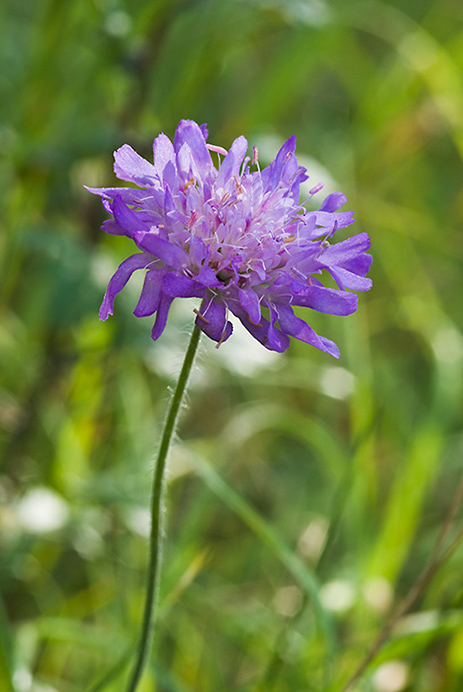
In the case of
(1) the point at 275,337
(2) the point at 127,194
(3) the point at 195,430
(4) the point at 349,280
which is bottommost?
(1) the point at 275,337

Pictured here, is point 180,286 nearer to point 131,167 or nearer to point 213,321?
→ point 213,321

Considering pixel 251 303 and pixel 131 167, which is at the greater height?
pixel 131 167

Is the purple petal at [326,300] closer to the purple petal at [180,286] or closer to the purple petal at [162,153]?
the purple petal at [180,286]

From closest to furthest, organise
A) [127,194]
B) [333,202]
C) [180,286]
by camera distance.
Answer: [180,286]
[127,194]
[333,202]

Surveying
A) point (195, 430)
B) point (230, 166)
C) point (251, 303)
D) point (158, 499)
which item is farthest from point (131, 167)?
point (195, 430)

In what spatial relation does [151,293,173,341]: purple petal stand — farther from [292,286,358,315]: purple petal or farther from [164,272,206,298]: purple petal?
[292,286,358,315]: purple petal

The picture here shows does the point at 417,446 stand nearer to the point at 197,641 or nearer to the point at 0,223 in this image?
the point at 197,641

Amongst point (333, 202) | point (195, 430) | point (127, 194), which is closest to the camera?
point (127, 194)

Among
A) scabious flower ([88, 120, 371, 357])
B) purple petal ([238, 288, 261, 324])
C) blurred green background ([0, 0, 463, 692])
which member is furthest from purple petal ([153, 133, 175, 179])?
blurred green background ([0, 0, 463, 692])

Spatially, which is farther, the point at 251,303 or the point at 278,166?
the point at 278,166

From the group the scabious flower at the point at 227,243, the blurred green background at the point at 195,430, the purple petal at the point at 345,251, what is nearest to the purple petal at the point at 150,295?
the scabious flower at the point at 227,243
